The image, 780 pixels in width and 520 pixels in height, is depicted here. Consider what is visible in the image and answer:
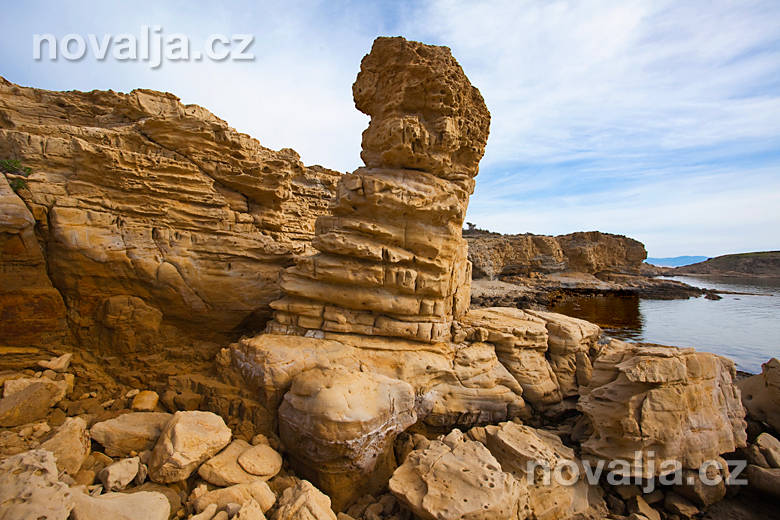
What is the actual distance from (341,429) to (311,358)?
1.48 m

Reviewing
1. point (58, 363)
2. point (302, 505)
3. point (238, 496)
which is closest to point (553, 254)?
point (302, 505)

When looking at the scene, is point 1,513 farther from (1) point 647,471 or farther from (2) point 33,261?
(1) point 647,471

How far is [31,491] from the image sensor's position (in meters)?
2.98

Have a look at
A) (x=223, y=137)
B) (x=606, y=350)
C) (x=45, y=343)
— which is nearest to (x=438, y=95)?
(x=223, y=137)

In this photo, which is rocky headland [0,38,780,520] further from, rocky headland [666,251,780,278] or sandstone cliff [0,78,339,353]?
rocky headland [666,251,780,278]

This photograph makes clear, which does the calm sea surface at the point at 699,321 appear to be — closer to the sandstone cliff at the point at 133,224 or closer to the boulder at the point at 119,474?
the sandstone cliff at the point at 133,224

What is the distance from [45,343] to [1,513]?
363 centimetres

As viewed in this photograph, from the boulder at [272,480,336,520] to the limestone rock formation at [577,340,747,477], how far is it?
4484 mm

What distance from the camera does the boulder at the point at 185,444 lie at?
153 inches

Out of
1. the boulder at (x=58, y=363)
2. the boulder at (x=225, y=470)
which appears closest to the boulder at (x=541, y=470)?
the boulder at (x=225, y=470)

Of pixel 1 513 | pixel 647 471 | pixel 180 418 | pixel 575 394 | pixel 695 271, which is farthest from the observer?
pixel 695 271

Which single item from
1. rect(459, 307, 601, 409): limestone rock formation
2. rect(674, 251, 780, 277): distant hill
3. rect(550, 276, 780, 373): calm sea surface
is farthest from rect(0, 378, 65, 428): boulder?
rect(674, 251, 780, 277): distant hill

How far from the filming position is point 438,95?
618cm

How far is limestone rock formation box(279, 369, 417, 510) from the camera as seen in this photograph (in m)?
4.43
